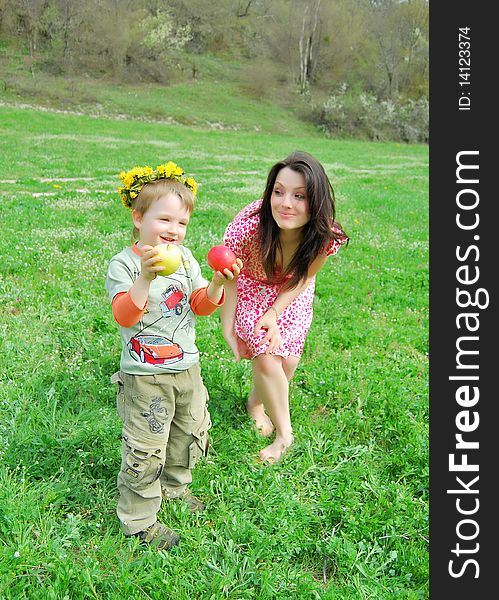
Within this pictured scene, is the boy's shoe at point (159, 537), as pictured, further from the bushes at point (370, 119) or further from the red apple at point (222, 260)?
the bushes at point (370, 119)

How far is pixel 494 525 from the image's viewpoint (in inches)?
121

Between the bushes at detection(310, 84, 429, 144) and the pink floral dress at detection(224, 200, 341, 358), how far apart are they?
42.3 metres

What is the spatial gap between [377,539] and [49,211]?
838 cm

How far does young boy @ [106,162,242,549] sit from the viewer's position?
3.04 m

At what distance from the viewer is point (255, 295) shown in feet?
13.7

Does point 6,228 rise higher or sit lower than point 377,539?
higher

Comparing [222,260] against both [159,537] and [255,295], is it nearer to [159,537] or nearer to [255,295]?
[255,295]

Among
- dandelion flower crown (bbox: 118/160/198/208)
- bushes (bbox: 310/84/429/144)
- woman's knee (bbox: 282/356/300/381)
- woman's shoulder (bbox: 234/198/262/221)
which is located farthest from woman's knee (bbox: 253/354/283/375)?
bushes (bbox: 310/84/429/144)

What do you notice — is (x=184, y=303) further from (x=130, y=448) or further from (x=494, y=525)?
(x=494, y=525)

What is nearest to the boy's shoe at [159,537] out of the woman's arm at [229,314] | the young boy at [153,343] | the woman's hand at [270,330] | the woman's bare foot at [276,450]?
the young boy at [153,343]

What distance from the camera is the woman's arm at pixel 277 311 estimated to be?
3.81 m

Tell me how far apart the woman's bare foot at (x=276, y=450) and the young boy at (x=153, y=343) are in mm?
861

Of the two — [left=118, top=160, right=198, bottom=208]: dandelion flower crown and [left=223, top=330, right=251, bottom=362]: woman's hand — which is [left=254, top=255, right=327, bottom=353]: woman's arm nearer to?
[left=223, top=330, right=251, bottom=362]: woman's hand

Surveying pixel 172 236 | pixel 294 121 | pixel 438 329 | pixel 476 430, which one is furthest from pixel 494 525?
pixel 294 121
